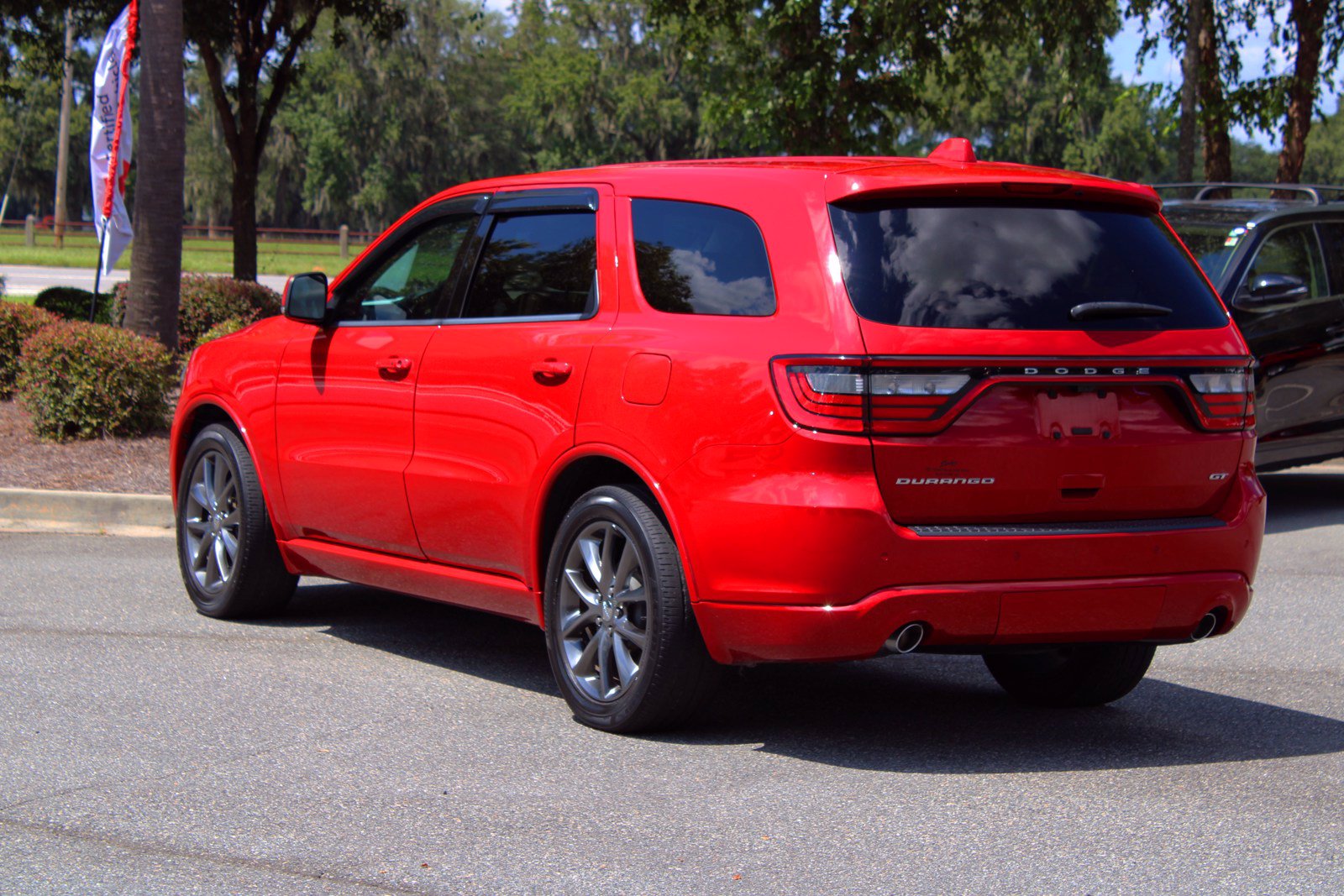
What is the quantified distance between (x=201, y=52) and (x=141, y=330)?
11.5 metres

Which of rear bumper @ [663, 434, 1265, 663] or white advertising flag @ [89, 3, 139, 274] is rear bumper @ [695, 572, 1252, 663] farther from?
white advertising flag @ [89, 3, 139, 274]

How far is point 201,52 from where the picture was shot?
78.9 ft

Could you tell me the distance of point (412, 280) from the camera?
6.57 m

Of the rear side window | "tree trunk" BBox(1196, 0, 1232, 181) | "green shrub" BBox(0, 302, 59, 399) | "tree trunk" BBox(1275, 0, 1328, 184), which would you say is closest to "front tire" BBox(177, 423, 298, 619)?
the rear side window

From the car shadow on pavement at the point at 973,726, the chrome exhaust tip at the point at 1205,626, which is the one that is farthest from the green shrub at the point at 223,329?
the chrome exhaust tip at the point at 1205,626

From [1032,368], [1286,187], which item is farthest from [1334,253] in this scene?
[1032,368]

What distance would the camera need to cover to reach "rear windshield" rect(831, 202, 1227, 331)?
4879mm

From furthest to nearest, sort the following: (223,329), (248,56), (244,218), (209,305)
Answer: (244,218), (248,56), (209,305), (223,329)

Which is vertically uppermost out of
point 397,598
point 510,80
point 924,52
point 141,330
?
point 510,80

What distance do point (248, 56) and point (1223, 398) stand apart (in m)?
20.8

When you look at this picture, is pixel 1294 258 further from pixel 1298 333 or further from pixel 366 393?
pixel 366 393

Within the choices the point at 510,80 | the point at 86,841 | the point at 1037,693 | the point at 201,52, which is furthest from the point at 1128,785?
the point at 510,80

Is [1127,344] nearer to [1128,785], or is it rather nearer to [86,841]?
[1128,785]

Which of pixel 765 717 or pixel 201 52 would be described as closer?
pixel 765 717
